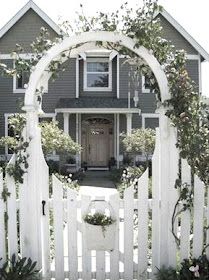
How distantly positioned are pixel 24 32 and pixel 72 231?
58.1 ft

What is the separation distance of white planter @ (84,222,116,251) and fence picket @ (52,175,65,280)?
0.96ft

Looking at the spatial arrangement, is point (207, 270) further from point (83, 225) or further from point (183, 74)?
point (183, 74)

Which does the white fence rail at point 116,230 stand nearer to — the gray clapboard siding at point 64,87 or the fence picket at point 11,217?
the fence picket at point 11,217

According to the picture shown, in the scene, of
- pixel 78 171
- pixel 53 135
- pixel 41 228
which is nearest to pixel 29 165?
pixel 41 228

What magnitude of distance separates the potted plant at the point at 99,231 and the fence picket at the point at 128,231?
161 mm

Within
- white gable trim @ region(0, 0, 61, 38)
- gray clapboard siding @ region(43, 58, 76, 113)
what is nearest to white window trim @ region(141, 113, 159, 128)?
gray clapboard siding @ region(43, 58, 76, 113)

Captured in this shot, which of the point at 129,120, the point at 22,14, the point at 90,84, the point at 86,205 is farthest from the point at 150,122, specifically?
the point at 86,205

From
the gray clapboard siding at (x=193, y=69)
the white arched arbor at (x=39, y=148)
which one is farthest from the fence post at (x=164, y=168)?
the gray clapboard siding at (x=193, y=69)

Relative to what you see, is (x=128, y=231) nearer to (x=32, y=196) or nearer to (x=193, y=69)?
(x=32, y=196)

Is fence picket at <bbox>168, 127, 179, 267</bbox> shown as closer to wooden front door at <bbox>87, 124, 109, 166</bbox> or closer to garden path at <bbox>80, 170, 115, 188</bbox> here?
garden path at <bbox>80, 170, 115, 188</bbox>

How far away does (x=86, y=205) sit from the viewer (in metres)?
4.50

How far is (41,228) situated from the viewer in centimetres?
457

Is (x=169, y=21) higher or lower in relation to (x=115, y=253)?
higher

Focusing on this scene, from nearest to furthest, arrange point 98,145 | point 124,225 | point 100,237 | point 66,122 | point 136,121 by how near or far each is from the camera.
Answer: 1. point 100,237
2. point 124,225
3. point 66,122
4. point 136,121
5. point 98,145
